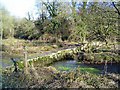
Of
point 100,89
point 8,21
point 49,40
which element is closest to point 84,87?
point 100,89

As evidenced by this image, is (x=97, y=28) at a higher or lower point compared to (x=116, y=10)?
lower

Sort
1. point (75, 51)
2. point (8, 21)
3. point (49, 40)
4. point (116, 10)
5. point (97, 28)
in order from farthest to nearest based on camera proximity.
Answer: point (8, 21) → point (49, 40) → point (75, 51) → point (97, 28) → point (116, 10)

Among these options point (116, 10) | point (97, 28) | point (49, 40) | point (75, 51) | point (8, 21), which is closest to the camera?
point (116, 10)

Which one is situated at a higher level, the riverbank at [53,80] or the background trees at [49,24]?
the background trees at [49,24]

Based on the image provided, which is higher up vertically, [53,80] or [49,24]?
[49,24]

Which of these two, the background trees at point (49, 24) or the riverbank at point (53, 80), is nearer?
the riverbank at point (53, 80)

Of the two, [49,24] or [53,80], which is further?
[49,24]

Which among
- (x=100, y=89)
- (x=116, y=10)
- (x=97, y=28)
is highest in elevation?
(x=116, y=10)

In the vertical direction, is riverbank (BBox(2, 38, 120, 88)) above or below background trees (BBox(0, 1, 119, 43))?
below

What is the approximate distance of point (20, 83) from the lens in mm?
10688

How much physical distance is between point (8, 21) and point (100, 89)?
2954 centimetres

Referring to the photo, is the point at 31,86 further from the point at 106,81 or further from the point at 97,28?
the point at 97,28

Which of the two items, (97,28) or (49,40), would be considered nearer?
(97,28)

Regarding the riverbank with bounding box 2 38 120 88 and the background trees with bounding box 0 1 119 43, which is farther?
the background trees with bounding box 0 1 119 43
